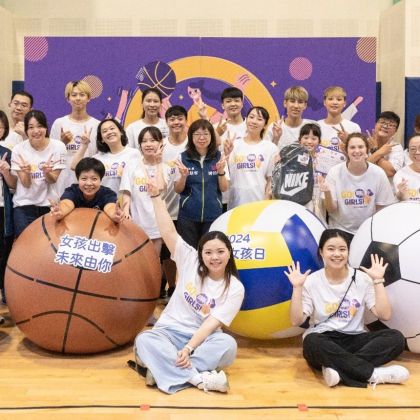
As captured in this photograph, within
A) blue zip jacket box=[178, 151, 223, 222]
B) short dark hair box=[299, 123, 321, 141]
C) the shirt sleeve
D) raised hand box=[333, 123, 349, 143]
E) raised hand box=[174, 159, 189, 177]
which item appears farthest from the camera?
raised hand box=[333, 123, 349, 143]

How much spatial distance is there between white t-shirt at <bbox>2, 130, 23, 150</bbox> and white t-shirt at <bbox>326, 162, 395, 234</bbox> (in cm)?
267

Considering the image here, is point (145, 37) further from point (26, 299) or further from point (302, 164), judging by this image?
point (26, 299)

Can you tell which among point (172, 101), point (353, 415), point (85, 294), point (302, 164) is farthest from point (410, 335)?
point (172, 101)

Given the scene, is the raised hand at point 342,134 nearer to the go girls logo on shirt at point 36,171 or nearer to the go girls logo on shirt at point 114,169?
the go girls logo on shirt at point 114,169

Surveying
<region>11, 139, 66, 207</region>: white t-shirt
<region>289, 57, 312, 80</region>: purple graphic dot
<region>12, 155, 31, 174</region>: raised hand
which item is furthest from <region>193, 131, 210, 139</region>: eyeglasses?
<region>289, 57, 312, 80</region>: purple graphic dot

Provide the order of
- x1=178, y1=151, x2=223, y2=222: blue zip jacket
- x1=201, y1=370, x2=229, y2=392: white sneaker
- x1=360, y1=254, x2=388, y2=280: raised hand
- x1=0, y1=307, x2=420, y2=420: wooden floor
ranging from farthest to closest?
x1=178, y1=151, x2=223, y2=222: blue zip jacket, x1=360, y1=254, x2=388, y2=280: raised hand, x1=201, y1=370, x2=229, y2=392: white sneaker, x1=0, y1=307, x2=420, y2=420: wooden floor

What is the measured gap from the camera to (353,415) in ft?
10.5

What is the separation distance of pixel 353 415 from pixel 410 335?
38.7 inches

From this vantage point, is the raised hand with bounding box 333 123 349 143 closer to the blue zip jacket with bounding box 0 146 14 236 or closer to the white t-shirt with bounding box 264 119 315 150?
the white t-shirt with bounding box 264 119 315 150

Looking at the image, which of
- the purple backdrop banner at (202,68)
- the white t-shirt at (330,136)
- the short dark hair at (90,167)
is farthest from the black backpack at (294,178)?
the purple backdrop banner at (202,68)

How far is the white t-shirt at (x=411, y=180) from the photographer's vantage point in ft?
15.8

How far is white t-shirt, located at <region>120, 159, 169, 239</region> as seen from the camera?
487cm

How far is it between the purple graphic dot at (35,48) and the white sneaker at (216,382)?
18.1 feet

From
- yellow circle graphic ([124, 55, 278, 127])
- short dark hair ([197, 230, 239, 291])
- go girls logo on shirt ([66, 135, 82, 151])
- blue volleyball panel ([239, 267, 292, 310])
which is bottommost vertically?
blue volleyball panel ([239, 267, 292, 310])
